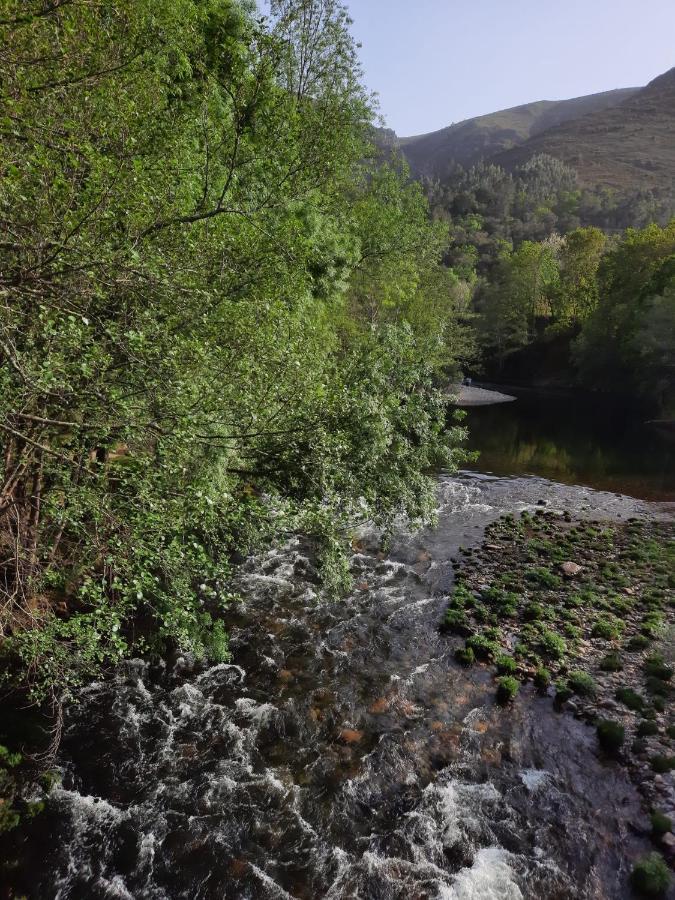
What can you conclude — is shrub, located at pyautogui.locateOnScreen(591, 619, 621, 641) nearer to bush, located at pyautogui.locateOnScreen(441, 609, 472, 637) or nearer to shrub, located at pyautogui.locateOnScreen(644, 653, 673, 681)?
shrub, located at pyautogui.locateOnScreen(644, 653, 673, 681)

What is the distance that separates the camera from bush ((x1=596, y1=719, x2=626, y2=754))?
10609mm

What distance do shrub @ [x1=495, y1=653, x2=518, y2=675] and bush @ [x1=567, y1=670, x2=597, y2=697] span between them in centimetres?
131

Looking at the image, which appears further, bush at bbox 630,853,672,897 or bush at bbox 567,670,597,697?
bush at bbox 567,670,597,697

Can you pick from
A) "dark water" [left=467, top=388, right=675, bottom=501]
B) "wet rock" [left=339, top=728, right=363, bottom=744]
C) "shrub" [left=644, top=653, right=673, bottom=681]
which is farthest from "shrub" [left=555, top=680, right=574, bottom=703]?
"dark water" [left=467, top=388, right=675, bottom=501]

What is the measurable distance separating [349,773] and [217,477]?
632 cm

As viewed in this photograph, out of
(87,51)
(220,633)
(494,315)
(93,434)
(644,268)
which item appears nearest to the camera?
(93,434)

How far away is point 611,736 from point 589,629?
4.54 metres

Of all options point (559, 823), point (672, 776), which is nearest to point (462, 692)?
point (559, 823)

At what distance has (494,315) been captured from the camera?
8725 cm

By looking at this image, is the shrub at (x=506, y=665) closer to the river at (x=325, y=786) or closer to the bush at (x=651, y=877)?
the river at (x=325, y=786)

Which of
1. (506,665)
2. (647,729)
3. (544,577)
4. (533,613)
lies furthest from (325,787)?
(544,577)

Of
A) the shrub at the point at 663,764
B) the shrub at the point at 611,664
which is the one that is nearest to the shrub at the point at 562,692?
the shrub at the point at 611,664

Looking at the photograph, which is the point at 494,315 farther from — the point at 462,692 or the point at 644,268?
the point at 462,692

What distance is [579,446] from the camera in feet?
133
